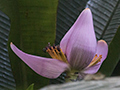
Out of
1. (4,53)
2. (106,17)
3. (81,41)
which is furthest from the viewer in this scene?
(106,17)

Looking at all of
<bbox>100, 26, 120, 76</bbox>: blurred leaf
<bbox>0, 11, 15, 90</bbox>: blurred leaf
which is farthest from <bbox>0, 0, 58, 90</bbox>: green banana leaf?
<bbox>100, 26, 120, 76</bbox>: blurred leaf

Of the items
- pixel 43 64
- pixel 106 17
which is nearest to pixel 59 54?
pixel 43 64

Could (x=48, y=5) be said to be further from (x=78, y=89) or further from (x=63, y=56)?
(x=78, y=89)

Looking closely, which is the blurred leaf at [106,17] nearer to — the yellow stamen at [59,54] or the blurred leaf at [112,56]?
the blurred leaf at [112,56]

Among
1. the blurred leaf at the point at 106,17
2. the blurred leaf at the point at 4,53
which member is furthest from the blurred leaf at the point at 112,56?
the blurred leaf at the point at 4,53

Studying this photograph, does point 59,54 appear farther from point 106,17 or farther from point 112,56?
point 106,17

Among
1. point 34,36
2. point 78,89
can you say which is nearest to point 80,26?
point 34,36
